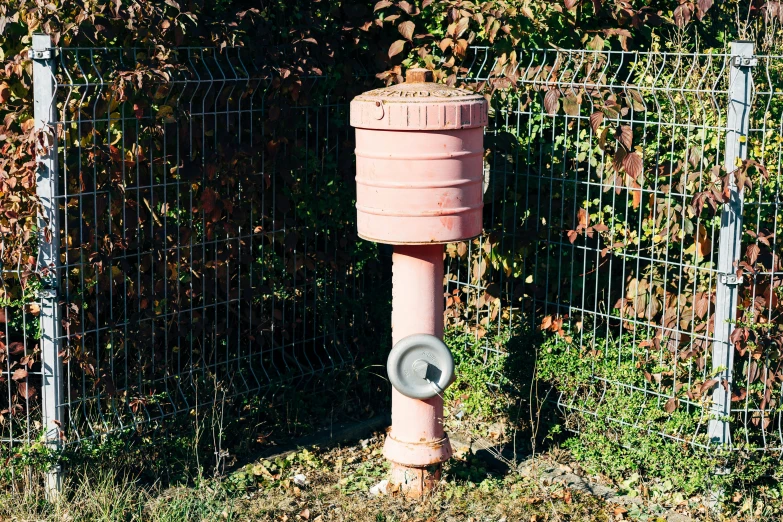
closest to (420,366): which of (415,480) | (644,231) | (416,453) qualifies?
(416,453)

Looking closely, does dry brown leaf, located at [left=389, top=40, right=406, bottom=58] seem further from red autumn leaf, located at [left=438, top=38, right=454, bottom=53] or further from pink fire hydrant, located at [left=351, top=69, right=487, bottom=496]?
pink fire hydrant, located at [left=351, top=69, right=487, bottom=496]

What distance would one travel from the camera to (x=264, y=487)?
16.9 feet

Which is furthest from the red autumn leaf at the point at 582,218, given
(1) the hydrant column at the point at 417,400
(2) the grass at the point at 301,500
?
(2) the grass at the point at 301,500

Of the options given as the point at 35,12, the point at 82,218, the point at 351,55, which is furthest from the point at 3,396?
the point at 351,55

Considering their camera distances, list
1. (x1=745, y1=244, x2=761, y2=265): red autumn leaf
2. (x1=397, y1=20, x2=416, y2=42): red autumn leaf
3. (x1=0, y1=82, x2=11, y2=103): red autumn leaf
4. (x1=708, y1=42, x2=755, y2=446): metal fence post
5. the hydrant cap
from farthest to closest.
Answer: (x1=397, y1=20, x2=416, y2=42): red autumn leaf
(x1=0, y1=82, x2=11, y2=103): red autumn leaf
(x1=745, y1=244, x2=761, y2=265): red autumn leaf
(x1=708, y1=42, x2=755, y2=446): metal fence post
the hydrant cap

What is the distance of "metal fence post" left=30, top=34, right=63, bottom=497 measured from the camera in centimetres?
456

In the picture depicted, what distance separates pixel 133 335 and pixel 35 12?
5.43 feet

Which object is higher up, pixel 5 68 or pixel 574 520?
pixel 5 68

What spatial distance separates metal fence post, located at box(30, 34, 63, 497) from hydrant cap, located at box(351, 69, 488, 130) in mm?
1416

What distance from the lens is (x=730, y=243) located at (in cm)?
473

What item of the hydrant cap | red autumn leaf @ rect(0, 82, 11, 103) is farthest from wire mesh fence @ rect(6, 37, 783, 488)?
the hydrant cap

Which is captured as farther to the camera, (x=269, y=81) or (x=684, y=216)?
(x=269, y=81)

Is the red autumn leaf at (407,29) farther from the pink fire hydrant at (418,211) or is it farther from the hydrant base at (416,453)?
the hydrant base at (416,453)

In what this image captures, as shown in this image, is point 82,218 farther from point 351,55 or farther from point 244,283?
point 351,55
